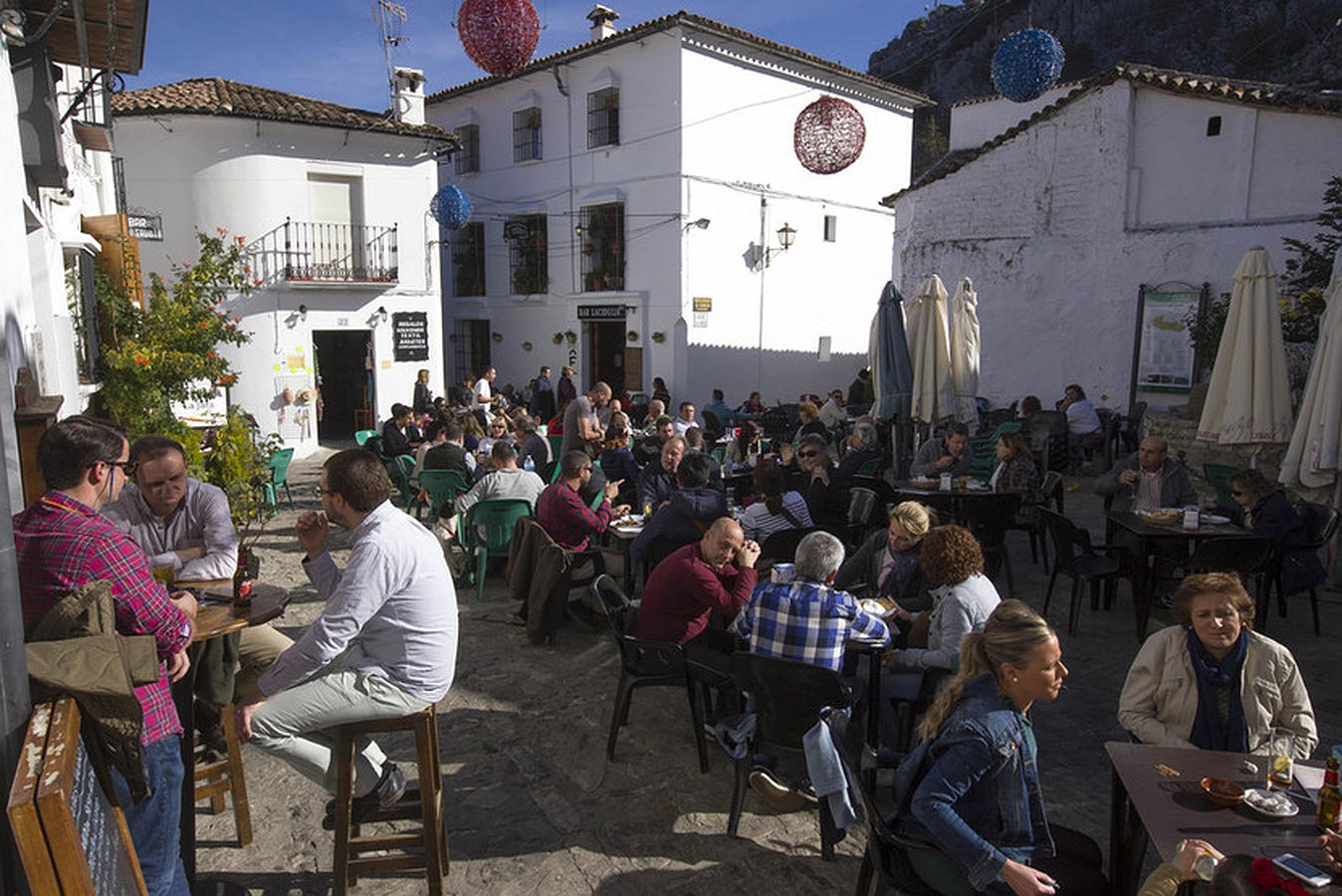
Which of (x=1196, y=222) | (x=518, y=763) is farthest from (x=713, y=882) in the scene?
(x=1196, y=222)

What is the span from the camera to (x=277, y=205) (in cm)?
1532

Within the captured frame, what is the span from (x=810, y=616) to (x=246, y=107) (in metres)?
15.3

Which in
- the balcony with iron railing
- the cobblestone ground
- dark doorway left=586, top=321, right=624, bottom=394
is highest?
the balcony with iron railing

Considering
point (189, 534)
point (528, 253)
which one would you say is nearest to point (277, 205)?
point (528, 253)

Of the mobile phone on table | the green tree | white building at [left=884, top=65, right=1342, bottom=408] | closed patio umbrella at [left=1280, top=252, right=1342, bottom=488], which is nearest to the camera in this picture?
the mobile phone on table

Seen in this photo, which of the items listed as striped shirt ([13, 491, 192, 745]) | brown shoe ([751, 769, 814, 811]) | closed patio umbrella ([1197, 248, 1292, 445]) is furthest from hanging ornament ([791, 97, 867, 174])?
striped shirt ([13, 491, 192, 745])

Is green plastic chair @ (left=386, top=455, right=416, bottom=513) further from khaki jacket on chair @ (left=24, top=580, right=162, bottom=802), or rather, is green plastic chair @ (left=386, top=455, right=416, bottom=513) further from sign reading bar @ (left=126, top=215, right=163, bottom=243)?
khaki jacket on chair @ (left=24, top=580, right=162, bottom=802)

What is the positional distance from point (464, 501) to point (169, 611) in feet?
14.3

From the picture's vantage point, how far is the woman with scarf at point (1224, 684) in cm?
323

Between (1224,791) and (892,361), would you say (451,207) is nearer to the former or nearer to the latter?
(892,361)

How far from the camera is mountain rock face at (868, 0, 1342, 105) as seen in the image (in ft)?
84.5

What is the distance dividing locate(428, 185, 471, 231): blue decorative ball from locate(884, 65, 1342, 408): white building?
8.79m

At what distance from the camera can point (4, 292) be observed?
476 centimetres

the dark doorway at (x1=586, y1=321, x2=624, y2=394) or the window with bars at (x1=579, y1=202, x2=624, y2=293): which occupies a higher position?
the window with bars at (x1=579, y1=202, x2=624, y2=293)
